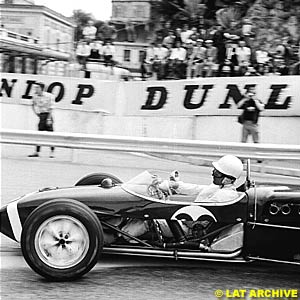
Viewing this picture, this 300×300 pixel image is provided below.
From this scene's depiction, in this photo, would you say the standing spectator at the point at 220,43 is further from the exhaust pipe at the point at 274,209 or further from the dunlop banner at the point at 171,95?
the exhaust pipe at the point at 274,209

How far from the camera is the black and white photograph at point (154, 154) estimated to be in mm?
5320

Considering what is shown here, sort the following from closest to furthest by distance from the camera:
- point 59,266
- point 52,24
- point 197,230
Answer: point 59,266 → point 197,230 → point 52,24

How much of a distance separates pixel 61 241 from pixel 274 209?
5.55ft

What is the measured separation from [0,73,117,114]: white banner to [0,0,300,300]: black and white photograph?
1.2 inches

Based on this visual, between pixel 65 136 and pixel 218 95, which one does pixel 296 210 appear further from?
pixel 218 95

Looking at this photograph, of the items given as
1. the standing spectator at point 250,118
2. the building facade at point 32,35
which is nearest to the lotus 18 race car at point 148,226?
the standing spectator at point 250,118

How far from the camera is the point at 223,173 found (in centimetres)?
572

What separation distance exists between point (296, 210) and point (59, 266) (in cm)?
190

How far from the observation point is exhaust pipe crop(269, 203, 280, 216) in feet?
17.9

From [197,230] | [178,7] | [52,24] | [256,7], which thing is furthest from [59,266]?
[52,24]

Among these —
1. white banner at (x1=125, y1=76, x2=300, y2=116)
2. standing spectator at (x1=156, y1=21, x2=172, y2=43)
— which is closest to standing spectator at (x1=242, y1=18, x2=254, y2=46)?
white banner at (x1=125, y1=76, x2=300, y2=116)

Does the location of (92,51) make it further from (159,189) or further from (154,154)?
(159,189)

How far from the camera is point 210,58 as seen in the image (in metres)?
15.8

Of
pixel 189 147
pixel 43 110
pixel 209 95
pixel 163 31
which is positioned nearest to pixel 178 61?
pixel 209 95
